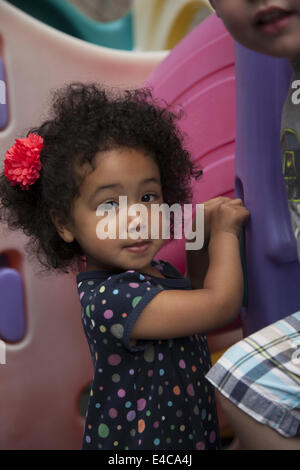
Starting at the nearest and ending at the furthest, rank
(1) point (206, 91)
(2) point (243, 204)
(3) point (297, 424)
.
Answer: (3) point (297, 424)
(2) point (243, 204)
(1) point (206, 91)

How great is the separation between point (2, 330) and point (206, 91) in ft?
2.00

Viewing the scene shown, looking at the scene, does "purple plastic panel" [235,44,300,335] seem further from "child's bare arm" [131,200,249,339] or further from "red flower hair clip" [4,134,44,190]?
"red flower hair clip" [4,134,44,190]

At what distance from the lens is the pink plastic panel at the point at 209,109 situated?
3.43 feet

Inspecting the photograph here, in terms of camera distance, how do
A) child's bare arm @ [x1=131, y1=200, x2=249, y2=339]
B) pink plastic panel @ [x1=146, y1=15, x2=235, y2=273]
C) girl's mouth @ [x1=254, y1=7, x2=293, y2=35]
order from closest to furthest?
girl's mouth @ [x1=254, y1=7, x2=293, y2=35]
child's bare arm @ [x1=131, y1=200, x2=249, y2=339]
pink plastic panel @ [x1=146, y1=15, x2=235, y2=273]

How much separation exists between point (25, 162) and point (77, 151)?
3.9 inches

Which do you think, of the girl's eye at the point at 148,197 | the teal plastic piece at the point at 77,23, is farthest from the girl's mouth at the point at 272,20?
the teal plastic piece at the point at 77,23

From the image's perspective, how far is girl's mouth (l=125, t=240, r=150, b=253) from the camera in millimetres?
818

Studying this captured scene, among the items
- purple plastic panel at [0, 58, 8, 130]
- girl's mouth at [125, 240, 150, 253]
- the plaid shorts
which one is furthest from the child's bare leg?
purple plastic panel at [0, 58, 8, 130]

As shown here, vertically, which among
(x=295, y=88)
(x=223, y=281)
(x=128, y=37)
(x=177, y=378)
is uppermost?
(x=128, y=37)

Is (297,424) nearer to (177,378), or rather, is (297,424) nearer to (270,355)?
(270,355)

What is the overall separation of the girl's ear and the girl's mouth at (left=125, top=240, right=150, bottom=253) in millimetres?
107

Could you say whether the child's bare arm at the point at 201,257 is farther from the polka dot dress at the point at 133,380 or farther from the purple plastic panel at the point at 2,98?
the purple plastic panel at the point at 2,98

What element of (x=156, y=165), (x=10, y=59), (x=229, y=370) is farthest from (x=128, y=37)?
(x=229, y=370)

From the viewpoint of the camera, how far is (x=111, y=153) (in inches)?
32.1
